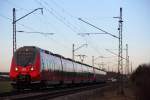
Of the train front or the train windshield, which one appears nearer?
the train front

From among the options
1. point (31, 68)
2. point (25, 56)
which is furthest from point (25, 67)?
point (25, 56)

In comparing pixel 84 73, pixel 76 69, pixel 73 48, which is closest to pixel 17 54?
pixel 76 69

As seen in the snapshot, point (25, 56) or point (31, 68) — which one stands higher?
point (25, 56)

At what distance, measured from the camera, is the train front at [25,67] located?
35.1 m

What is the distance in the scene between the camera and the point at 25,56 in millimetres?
35750

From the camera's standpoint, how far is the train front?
1382 inches

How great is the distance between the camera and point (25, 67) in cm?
3547

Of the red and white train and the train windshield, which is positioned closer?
the red and white train

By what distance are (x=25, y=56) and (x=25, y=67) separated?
3.13ft

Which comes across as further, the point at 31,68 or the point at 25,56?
the point at 25,56

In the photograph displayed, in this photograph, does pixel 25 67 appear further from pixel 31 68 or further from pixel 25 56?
pixel 25 56

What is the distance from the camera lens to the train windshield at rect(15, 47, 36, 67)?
117 feet

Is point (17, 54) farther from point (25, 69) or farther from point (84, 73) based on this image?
point (84, 73)

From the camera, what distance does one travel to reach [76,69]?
58.7 metres
